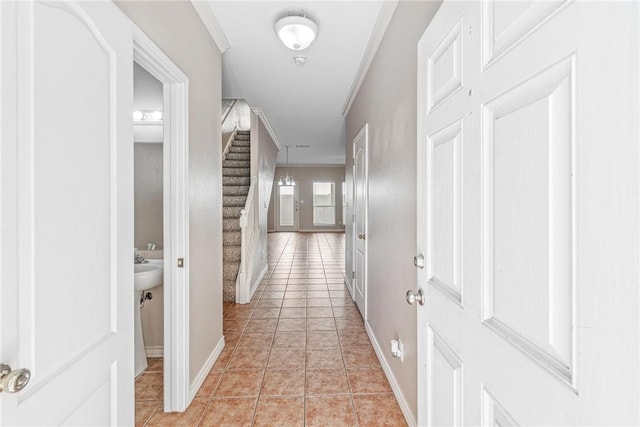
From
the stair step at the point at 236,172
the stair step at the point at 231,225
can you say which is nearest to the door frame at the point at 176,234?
the stair step at the point at 231,225

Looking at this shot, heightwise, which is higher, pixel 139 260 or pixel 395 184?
pixel 395 184

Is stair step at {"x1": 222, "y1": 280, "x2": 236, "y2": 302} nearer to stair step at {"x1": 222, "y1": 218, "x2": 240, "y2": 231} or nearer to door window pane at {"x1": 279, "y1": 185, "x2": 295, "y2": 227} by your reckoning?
stair step at {"x1": 222, "y1": 218, "x2": 240, "y2": 231}

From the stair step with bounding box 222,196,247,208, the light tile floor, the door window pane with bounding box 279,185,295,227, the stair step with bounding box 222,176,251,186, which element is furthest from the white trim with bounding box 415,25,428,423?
the door window pane with bounding box 279,185,295,227

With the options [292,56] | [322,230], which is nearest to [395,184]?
[292,56]

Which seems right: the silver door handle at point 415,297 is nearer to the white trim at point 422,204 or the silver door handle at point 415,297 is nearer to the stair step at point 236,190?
the white trim at point 422,204

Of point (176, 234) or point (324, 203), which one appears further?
point (324, 203)

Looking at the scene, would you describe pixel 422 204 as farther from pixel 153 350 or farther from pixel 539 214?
pixel 153 350

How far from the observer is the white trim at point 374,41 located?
6.86 feet

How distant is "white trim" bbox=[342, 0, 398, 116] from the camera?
2.09m

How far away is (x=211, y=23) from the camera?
227cm

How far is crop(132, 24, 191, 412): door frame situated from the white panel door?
0.73 m

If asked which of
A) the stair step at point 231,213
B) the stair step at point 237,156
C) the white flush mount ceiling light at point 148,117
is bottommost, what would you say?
the stair step at point 231,213

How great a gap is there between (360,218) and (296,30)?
1.99m

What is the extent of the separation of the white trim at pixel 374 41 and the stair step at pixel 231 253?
96.1 inches
